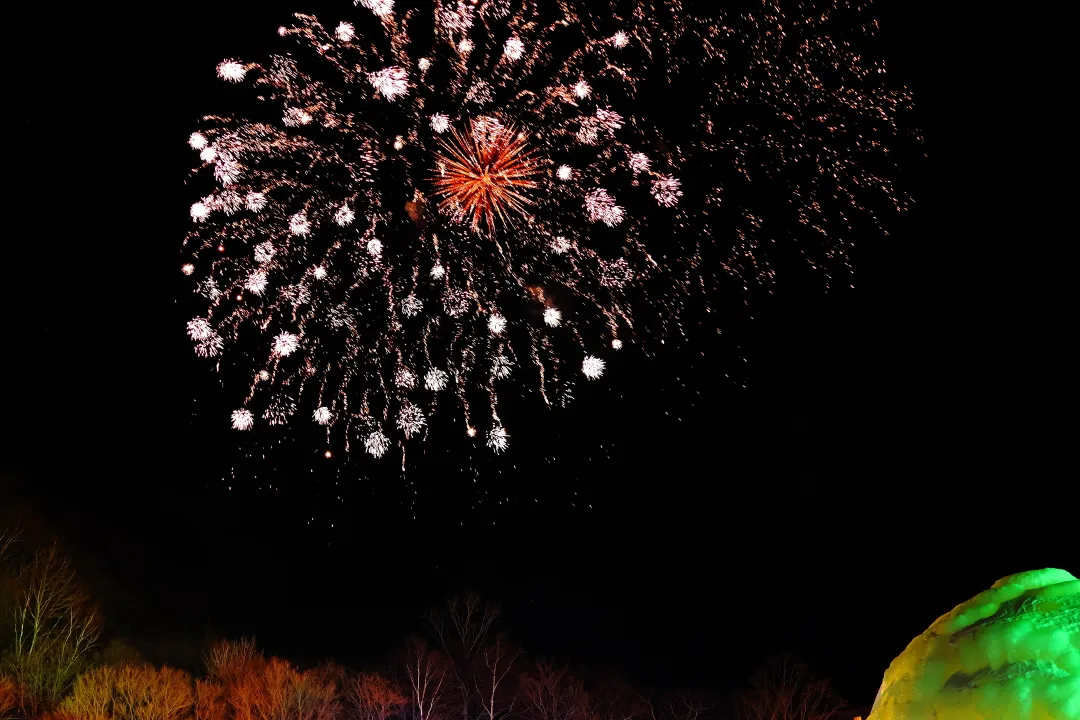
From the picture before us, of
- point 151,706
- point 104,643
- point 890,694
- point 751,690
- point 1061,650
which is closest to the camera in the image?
point 1061,650

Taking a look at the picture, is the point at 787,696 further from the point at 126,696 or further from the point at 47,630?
the point at 47,630

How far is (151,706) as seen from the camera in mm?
26469

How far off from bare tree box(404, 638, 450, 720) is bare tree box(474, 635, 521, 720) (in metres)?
1.41

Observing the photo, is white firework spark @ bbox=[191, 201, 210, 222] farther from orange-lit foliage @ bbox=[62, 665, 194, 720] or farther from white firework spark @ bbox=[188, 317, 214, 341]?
orange-lit foliage @ bbox=[62, 665, 194, 720]

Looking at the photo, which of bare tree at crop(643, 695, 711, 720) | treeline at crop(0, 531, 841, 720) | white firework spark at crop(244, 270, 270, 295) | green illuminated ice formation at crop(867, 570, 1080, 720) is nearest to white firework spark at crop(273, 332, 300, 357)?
white firework spark at crop(244, 270, 270, 295)

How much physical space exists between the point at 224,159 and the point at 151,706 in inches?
789

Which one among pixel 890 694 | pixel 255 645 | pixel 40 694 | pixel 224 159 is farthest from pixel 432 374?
pixel 255 645

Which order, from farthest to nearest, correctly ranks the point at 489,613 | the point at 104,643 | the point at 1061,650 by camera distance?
the point at 489,613, the point at 104,643, the point at 1061,650

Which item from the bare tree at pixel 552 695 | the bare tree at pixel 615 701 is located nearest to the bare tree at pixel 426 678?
the bare tree at pixel 552 695

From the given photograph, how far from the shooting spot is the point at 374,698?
32.7 m

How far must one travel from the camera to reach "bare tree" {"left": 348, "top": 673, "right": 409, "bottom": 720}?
3241 cm

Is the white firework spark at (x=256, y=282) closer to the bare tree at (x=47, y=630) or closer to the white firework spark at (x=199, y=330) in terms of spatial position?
the white firework spark at (x=199, y=330)

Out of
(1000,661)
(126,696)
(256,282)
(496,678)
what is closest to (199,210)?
(256,282)

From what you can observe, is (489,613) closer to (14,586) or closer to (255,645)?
(255,645)
